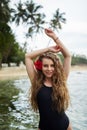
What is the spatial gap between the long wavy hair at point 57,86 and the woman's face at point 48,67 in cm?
4

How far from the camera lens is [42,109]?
4.30 meters

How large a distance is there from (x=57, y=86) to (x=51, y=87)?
75 mm

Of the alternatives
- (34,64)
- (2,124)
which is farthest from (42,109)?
(2,124)

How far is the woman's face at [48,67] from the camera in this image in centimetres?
432

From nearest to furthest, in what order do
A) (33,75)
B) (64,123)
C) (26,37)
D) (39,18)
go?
(64,123), (33,75), (39,18), (26,37)

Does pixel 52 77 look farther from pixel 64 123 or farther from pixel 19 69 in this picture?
pixel 19 69

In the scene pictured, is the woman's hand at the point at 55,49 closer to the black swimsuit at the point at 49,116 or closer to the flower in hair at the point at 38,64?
the flower in hair at the point at 38,64

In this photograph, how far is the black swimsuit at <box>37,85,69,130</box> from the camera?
13.9ft

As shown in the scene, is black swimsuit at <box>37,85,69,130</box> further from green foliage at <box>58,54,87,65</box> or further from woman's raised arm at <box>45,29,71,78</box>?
green foliage at <box>58,54,87,65</box>

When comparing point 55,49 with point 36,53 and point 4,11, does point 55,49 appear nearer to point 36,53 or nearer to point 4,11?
point 36,53

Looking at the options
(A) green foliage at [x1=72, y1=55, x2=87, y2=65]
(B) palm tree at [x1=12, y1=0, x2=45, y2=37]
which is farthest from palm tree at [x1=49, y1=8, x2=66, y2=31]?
(A) green foliage at [x1=72, y1=55, x2=87, y2=65]

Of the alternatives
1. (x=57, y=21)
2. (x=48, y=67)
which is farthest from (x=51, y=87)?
(x=57, y=21)

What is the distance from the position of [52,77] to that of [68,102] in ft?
1.17

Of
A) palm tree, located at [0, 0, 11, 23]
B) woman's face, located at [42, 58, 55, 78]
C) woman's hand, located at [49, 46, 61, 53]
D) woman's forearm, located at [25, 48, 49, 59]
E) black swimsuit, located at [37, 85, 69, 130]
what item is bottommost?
black swimsuit, located at [37, 85, 69, 130]
